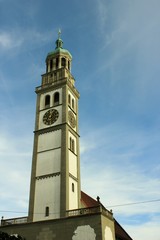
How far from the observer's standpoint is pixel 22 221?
31.0 metres

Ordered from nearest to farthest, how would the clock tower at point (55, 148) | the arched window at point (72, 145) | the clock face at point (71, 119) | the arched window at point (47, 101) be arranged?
1. the clock tower at point (55, 148)
2. the arched window at point (72, 145)
3. the clock face at point (71, 119)
4. the arched window at point (47, 101)

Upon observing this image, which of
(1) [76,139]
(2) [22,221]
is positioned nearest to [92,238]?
(2) [22,221]

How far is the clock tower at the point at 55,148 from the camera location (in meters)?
30.7

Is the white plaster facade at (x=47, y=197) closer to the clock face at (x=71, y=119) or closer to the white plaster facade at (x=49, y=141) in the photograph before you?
the white plaster facade at (x=49, y=141)

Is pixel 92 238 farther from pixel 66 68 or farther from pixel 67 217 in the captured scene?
pixel 66 68

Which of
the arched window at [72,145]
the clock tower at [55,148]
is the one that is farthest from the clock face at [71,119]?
the arched window at [72,145]

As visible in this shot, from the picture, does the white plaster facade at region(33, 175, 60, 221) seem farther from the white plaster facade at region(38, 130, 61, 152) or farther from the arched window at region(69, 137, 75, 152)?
the arched window at region(69, 137, 75, 152)

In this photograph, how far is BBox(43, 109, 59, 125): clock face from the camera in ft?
120

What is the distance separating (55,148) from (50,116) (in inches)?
191

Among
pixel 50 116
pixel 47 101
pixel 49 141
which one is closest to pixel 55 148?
pixel 49 141

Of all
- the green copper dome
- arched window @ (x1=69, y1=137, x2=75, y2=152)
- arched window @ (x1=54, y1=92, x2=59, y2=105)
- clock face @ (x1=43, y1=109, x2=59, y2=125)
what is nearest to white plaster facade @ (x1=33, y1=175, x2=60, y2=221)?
arched window @ (x1=69, y1=137, x2=75, y2=152)

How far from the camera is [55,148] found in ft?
112

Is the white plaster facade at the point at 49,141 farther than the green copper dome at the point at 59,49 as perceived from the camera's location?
No

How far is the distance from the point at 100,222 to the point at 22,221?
29.4 feet
